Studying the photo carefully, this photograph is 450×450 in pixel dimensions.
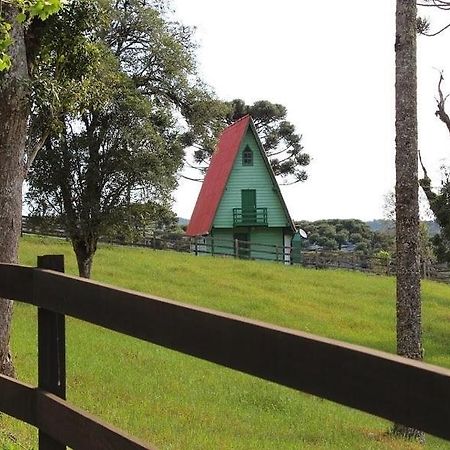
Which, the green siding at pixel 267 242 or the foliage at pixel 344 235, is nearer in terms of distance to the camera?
the green siding at pixel 267 242

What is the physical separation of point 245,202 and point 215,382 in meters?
29.4

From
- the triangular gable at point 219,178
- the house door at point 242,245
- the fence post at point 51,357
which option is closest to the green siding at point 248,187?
the triangular gable at point 219,178

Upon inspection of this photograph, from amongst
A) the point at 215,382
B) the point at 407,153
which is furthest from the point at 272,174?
the point at 407,153

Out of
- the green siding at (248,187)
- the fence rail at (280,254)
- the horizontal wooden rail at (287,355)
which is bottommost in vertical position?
the fence rail at (280,254)

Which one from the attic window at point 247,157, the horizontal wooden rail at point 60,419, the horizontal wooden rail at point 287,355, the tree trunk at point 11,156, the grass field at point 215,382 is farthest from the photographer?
the attic window at point 247,157

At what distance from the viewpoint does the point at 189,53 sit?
23.6m

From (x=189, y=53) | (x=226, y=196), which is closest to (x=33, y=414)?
(x=189, y=53)

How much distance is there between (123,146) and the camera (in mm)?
22172

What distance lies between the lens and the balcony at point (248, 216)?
40.9 meters

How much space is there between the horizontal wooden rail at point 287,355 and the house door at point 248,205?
37.5 meters

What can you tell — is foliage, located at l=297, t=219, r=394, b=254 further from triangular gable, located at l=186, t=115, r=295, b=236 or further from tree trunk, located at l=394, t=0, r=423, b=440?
tree trunk, located at l=394, t=0, r=423, b=440

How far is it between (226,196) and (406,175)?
30.8 m

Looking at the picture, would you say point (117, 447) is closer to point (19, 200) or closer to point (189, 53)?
point (19, 200)

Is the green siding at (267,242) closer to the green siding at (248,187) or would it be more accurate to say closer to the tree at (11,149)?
the green siding at (248,187)
